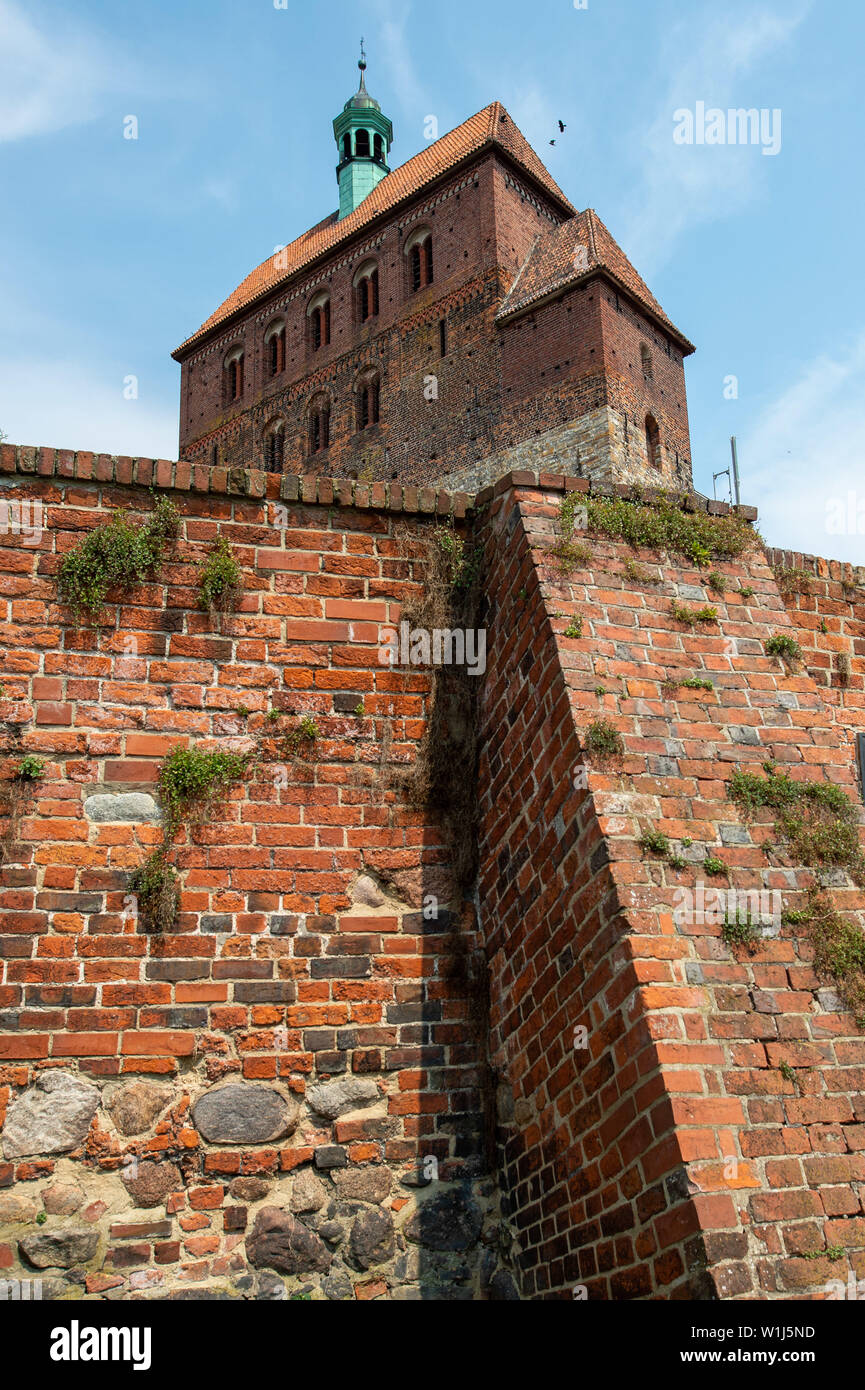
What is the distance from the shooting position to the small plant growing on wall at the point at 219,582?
5.02 meters

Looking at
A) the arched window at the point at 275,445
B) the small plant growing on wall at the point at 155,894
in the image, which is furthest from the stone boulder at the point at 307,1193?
the arched window at the point at 275,445

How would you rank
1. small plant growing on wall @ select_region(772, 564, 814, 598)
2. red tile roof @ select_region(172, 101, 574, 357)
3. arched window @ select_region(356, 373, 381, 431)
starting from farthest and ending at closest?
arched window @ select_region(356, 373, 381, 431) < red tile roof @ select_region(172, 101, 574, 357) < small plant growing on wall @ select_region(772, 564, 814, 598)

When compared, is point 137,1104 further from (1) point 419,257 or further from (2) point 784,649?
(1) point 419,257

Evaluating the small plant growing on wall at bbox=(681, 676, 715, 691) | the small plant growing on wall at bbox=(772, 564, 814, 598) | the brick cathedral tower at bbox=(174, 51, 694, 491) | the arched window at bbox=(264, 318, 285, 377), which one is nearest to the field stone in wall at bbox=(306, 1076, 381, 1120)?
the small plant growing on wall at bbox=(681, 676, 715, 691)

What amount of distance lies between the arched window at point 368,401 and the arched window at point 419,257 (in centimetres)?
306

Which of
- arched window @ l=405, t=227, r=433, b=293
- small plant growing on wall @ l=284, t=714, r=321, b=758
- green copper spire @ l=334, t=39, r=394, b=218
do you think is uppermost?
green copper spire @ l=334, t=39, r=394, b=218

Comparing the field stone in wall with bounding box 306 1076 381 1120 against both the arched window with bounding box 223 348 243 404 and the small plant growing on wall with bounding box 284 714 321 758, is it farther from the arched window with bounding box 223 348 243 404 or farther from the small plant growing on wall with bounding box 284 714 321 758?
the arched window with bounding box 223 348 243 404

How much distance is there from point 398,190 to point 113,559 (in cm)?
3544

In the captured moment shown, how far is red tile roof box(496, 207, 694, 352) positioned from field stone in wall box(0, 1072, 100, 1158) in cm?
2657

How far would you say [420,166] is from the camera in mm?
36562

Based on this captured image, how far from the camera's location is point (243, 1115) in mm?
4387

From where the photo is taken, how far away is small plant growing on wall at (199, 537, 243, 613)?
197 inches
